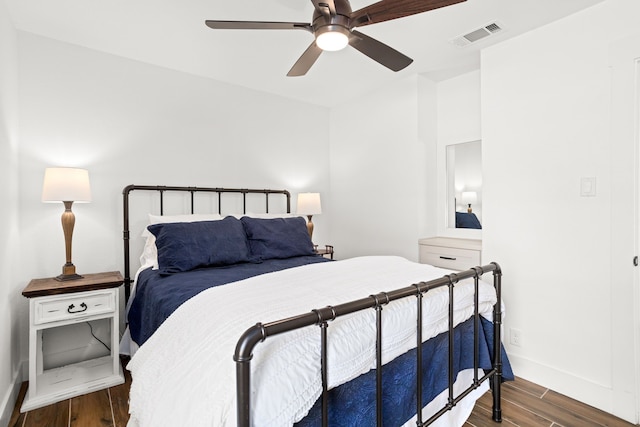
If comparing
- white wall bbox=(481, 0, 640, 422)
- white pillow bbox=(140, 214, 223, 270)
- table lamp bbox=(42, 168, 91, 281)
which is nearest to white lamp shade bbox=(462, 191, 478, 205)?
white wall bbox=(481, 0, 640, 422)

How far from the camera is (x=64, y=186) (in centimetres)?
229

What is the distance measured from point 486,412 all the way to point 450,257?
4.18ft

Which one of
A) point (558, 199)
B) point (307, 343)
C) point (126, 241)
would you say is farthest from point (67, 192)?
point (558, 199)

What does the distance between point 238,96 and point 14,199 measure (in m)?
2.10

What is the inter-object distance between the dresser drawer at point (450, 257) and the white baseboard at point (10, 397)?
3198 mm

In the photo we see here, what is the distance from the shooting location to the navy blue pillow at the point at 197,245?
232 centimetres

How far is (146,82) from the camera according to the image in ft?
9.71

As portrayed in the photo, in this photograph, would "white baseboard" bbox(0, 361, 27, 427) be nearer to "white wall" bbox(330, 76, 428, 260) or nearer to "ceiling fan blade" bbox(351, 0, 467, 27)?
"ceiling fan blade" bbox(351, 0, 467, 27)

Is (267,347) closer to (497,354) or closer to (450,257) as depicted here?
(497,354)

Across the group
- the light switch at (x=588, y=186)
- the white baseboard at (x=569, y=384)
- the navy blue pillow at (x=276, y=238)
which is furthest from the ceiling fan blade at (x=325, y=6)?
the white baseboard at (x=569, y=384)

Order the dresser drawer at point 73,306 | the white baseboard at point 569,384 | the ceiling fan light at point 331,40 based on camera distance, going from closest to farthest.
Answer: the ceiling fan light at point 331,40 → the white baseboard at point 569,384 → the dresser drawer at point 73,306

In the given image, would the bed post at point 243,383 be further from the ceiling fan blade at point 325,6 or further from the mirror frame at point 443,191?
the mirror frame at point 443,191

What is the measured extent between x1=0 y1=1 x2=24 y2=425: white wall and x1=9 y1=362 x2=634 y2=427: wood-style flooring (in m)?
0.22

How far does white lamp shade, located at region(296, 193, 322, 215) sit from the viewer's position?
368cm
